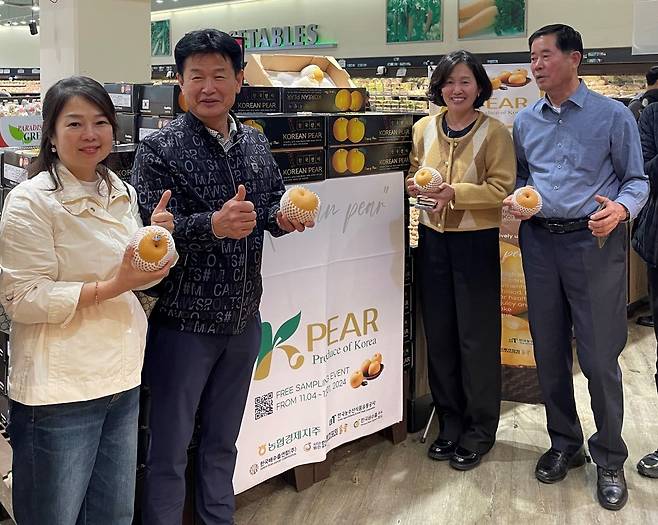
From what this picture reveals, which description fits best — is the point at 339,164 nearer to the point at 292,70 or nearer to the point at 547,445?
the point at 292,70

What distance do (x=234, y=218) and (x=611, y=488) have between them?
202cm

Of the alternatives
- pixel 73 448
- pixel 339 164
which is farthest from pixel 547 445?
pixel 73 448

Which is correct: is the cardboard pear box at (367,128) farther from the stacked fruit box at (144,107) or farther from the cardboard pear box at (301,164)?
the stacked fruit box at (144,107)

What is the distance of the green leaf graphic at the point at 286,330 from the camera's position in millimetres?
2766

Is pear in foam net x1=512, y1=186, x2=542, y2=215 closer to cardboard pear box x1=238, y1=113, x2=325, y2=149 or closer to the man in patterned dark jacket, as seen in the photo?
cardboard pear box x1=238, y1=113, x2=325, y2=149

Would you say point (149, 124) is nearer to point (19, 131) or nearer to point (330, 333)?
point (330, 333)

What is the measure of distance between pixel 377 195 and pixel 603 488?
4.94 feet

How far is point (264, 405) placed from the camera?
276cm

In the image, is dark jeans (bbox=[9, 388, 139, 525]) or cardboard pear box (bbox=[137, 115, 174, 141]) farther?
cardboard pear box (bbox=[137, 115, 174, 141])

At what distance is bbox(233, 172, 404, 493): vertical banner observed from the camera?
108 inches

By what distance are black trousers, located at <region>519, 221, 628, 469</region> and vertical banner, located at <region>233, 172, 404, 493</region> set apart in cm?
61

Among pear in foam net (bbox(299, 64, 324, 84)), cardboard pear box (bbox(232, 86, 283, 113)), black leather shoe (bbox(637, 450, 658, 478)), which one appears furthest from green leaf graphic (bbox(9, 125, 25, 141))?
black leather shoe (bbox(637, 450, 658, 478))

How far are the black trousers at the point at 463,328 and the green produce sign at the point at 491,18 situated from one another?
7882 millimetres

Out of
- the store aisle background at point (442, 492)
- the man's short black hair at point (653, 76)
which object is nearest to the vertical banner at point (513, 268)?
the store aisle background at point (442, 492)
